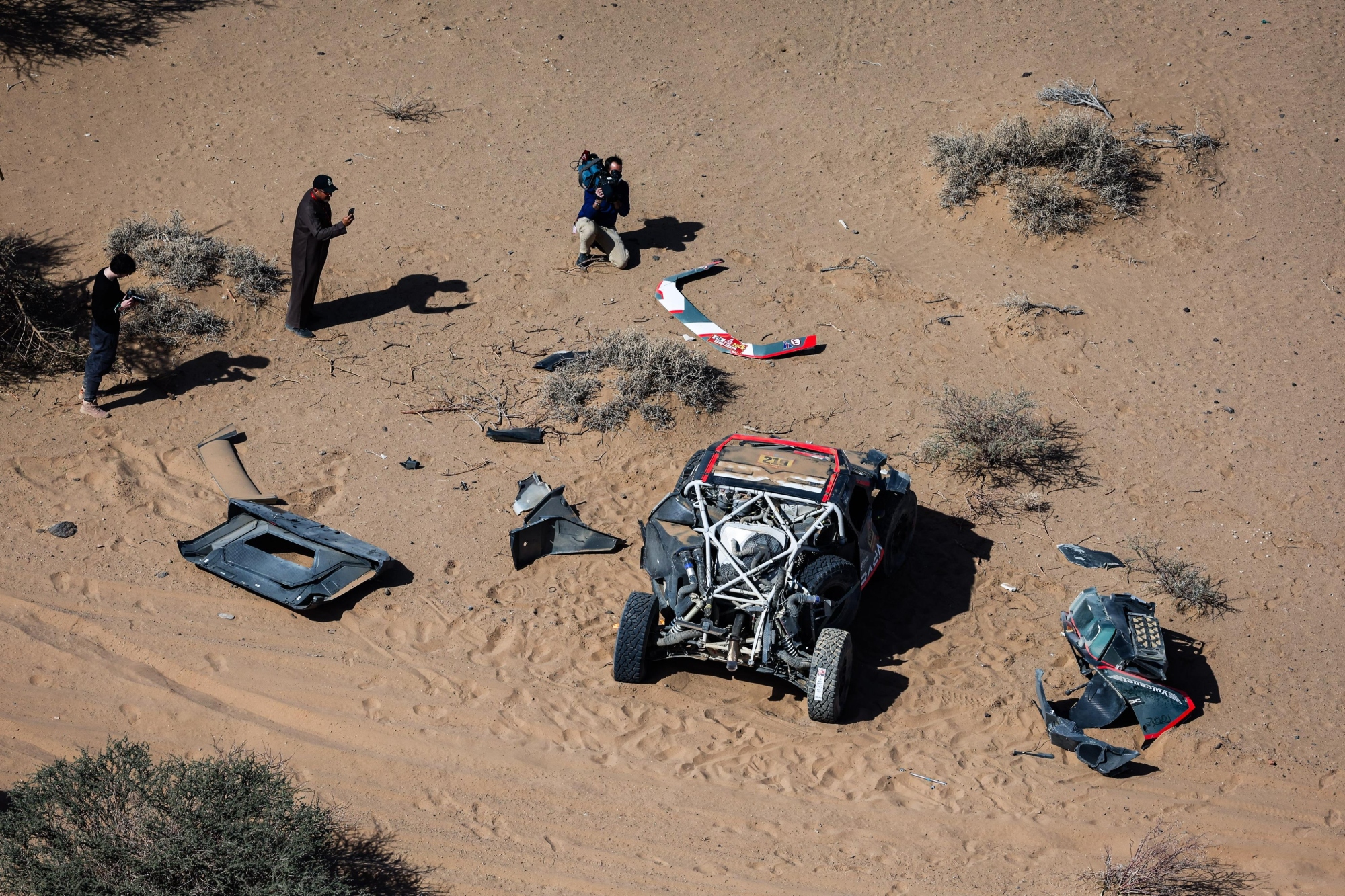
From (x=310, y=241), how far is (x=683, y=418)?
179 inches

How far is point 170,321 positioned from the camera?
1198 cm

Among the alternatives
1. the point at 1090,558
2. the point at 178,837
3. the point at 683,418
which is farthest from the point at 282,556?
the point at 1090,558

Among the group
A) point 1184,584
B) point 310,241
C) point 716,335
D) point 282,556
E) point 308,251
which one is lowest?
point 282,556

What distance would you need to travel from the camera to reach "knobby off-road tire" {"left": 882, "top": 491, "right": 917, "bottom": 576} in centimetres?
946

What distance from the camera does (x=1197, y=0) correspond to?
17.6m

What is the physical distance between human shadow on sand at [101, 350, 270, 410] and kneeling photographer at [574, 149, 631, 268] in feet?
13.3

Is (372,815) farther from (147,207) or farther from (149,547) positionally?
(147,207)

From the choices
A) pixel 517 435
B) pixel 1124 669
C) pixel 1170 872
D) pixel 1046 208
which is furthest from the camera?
pixel 1046 208

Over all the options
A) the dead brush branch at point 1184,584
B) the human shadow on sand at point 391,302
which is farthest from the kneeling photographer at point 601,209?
the dead brush branch at point 1184,584

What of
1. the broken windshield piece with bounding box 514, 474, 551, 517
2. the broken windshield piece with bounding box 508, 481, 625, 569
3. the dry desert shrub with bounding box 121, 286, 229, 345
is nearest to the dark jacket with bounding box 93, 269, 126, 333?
the dry desert shrub with bounding box 121, 286, 229, 345

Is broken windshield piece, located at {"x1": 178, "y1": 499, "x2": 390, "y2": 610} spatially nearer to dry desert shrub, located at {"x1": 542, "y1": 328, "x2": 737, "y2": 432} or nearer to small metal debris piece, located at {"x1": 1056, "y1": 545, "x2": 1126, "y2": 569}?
dry desert shrub, located at {"x1": 542, "y1": 328, "x2": 737, "y2": 432}

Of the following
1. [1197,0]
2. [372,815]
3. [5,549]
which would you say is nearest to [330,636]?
[372,815]

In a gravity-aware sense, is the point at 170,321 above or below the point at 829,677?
above

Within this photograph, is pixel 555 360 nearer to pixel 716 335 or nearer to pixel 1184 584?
pixel 716 335
